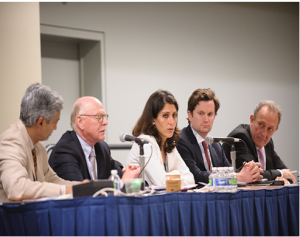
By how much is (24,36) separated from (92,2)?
1704 millimetres

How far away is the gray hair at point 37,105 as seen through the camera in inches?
71.4

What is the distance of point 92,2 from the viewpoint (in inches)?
184

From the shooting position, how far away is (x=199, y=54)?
18.3ft

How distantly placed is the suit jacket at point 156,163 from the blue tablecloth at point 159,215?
521mm

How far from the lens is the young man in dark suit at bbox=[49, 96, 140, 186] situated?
2.19 metres

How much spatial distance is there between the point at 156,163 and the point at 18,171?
0.98m

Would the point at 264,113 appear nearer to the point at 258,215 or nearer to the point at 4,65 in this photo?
the point at 258,215

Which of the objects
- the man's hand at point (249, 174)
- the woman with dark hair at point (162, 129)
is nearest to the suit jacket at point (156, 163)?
the woman with dark hair at point (162, 129)

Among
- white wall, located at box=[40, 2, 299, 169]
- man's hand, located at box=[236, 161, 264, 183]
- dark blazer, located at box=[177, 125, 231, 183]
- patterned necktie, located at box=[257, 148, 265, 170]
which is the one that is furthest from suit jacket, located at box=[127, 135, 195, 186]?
white wall, located at box=[40, 2, 299, 169]

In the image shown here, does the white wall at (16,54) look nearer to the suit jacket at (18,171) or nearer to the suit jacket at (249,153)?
the suit jacket at (18,171)

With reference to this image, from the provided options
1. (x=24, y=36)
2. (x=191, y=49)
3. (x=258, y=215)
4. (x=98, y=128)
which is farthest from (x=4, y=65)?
(x=191, y=49)

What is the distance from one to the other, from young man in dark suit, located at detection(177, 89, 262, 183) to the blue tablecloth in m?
0.74

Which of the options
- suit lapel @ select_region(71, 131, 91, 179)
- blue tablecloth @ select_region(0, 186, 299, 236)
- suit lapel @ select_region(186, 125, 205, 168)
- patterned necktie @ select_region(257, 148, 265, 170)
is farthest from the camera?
patterned necktie @ select_region(257, 148, 265, 170)

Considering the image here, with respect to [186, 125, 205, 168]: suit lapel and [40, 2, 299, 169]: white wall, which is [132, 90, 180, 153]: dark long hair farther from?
[40, 2, 299, 169]: white wall
